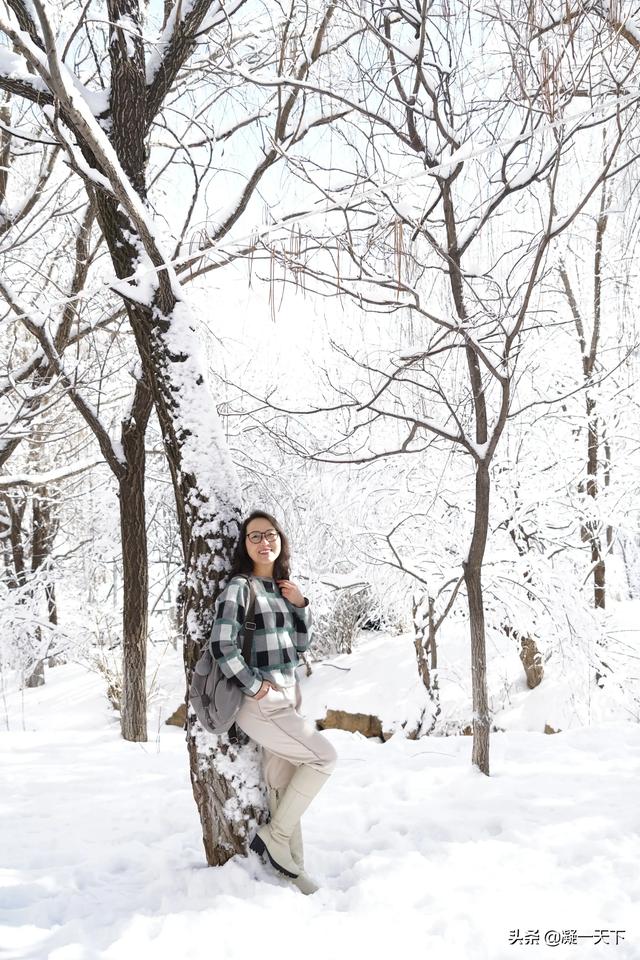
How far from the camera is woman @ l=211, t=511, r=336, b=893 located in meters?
2.41

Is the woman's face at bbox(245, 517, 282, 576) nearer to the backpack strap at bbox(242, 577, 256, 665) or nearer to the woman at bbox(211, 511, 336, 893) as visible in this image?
the woman at bbox(211, 511, 336, 893)

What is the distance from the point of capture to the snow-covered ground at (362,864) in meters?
2.05

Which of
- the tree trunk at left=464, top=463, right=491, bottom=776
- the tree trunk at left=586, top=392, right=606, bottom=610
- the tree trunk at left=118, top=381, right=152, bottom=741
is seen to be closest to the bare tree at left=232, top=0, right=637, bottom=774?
the tree trunk at left=464, top=463, right=491, bottom=776

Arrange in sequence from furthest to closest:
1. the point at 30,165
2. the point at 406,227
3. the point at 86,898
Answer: the point at 30,165 < the point at 406,227 < the point at 86,898

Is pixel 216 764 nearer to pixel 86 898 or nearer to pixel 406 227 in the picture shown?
pixel 86 898

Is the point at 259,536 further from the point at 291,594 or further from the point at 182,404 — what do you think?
the point at 182,404

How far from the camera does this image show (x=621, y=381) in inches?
324

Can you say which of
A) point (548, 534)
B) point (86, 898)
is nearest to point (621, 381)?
point (548, 534)

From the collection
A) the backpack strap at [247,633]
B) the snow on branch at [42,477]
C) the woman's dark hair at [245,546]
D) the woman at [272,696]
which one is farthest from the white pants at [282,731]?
the snow on branch at [42,477]

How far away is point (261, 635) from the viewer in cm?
257

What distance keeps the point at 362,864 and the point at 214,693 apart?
864 millimetres

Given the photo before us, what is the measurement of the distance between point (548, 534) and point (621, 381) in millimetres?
2274

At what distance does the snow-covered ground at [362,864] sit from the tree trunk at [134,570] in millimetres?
1042

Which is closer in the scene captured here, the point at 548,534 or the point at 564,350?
the point at 548,534
